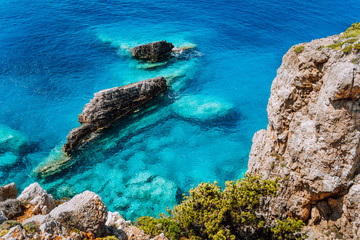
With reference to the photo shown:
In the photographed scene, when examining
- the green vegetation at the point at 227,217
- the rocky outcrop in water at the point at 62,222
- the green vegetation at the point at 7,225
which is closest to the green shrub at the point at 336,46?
the green vegetation at the point at 227,217

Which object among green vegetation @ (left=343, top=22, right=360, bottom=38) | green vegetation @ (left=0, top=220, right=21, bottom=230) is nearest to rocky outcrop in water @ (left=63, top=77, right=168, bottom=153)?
green vegetation @ (left=0, top=220, right=21, bottom=230)

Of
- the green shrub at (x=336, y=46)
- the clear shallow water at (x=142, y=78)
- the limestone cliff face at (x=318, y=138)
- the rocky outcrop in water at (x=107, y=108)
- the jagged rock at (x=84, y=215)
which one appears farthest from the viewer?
the rocky outcrop in water at (x=107, y=108)

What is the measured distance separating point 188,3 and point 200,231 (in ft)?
255

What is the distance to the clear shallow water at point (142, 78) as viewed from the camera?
33844mm

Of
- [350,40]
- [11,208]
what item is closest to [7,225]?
[11,208]

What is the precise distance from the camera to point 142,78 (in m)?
49.6

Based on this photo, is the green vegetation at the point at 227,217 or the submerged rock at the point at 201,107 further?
the submerged rock at the point at 201,107

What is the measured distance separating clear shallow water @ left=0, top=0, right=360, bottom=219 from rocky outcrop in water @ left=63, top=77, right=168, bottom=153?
5.52 ft

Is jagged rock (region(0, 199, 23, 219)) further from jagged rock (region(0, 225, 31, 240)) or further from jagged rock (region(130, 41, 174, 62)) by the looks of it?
jagged rock (region(130, 41, 174, 62))

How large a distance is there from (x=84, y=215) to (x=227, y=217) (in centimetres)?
1099

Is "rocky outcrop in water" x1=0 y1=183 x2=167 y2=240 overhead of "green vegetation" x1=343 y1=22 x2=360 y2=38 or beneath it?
beneath

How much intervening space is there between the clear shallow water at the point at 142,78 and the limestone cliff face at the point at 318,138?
13.0 metres

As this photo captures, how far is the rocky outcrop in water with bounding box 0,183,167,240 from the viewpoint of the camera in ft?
42.3

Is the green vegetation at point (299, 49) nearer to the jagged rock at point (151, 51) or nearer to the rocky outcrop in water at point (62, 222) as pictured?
the rocky outcrop in water at point (62, 222)
